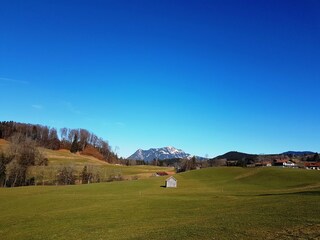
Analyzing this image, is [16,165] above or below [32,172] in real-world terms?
above

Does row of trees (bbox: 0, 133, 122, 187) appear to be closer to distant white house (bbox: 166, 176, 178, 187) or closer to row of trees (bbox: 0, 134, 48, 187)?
row of trees (bbox: 0, 134, 48, 187)

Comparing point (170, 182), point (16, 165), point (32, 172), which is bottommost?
point (170, 182)

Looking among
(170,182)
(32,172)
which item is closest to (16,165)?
(32,172)

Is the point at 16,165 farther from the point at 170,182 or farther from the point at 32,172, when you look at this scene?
the point at 170,182

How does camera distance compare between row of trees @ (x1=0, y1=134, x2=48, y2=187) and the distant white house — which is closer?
the distant white house

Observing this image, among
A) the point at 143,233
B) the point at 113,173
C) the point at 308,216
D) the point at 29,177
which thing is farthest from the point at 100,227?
the point at 113,173

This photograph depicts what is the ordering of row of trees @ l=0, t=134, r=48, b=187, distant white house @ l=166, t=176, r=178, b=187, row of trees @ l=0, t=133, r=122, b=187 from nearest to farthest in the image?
distant white house @ l=166, t=176, r=178, b=187
row of trees @ l=0, t=134, r=48, b=187
row of trees @ l=0, t=133, r=122, b=187

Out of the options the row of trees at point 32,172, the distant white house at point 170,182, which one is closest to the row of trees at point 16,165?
the row of trees at point 32,172

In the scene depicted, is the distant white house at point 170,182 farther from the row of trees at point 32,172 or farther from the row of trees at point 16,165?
the row of trees at point 16,165

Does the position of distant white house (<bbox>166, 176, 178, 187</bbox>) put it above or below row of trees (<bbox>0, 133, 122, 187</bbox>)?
below

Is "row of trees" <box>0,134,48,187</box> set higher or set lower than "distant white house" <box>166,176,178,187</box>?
higher

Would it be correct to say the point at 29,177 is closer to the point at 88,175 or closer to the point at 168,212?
the point at 88,175

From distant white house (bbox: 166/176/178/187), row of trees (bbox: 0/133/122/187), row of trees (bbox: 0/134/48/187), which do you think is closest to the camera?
distant white house (bbox: 166/176/178/187)

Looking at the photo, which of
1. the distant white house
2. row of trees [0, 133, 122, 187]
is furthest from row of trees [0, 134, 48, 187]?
the distant white house
